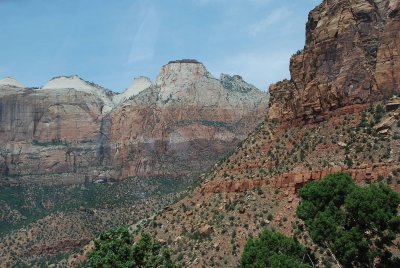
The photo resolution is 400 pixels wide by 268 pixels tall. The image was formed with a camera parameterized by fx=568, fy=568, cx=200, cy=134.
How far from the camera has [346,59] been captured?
7081 cm

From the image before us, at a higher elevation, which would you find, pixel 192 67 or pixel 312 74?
pixel 192 67

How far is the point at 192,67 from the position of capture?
194000 mm

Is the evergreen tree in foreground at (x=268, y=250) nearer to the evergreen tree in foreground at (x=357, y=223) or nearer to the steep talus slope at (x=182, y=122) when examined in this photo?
the evergreen tree in foreground at (x=357, y=223)

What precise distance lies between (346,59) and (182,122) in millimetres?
110669

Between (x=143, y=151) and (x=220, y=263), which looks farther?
(x=143, y=151)

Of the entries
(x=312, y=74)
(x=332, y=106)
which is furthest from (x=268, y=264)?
(x=312, y=74)

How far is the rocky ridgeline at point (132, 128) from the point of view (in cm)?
16938

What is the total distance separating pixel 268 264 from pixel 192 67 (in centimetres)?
15603

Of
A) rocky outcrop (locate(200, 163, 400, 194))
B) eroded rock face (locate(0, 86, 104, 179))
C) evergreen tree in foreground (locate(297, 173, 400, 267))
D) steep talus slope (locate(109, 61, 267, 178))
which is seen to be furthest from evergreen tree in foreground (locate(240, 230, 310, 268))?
eroded rock face (locate(0, 86, 104, 179))

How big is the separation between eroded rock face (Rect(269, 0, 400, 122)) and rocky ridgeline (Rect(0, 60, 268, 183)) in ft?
277

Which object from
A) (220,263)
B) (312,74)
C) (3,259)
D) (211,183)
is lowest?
(3,259)

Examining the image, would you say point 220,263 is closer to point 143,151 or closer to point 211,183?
point 211,183

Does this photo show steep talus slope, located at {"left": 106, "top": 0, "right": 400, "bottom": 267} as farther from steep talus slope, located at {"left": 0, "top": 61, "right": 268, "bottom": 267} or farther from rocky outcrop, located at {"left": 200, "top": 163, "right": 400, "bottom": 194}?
steep talus slope, located at {"left": 0, "top": 61, "right": 268, "bottom": 267}

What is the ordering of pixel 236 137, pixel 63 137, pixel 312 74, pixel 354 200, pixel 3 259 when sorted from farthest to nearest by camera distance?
pixel 63 137 < pixel 236 137 < pixel 3 259 < pixel 312 74 < pixel 354 200
